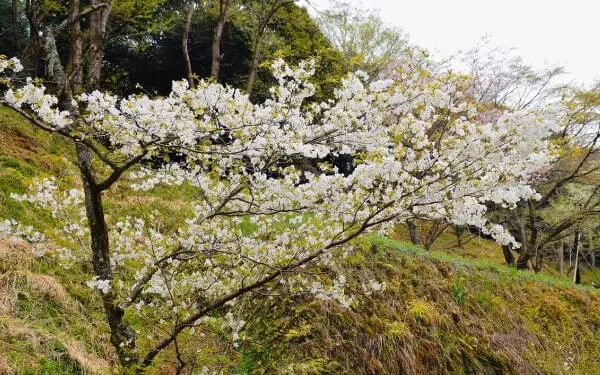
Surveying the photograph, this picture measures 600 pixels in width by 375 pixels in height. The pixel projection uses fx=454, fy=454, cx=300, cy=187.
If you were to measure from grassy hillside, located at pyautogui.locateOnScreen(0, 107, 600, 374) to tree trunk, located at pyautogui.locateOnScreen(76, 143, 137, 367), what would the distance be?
533 mm

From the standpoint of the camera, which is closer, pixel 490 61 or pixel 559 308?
pixel 559 308

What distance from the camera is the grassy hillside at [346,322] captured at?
469 cm

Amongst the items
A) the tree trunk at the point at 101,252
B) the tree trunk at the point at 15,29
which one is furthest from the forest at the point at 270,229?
the tree trunk at the point at 15,29

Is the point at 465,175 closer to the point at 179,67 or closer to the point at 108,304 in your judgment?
the point at 108,304

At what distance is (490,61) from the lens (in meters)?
16.8

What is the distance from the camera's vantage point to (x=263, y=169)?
157 inches

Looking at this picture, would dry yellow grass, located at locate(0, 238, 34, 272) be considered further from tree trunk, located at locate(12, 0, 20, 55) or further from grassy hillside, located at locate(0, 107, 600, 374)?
tree trunk, located at locate(12, 0, 20, 55)

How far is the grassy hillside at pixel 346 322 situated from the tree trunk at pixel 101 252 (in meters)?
0.53

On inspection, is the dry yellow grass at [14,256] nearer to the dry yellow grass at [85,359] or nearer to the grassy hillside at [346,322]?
the grassy hillside at [346,322]

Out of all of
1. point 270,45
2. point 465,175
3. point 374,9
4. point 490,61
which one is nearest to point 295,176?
point 465,175

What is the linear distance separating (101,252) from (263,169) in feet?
5.05

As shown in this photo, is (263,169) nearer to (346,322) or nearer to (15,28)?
(346,322)

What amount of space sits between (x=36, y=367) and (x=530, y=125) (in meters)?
4.57

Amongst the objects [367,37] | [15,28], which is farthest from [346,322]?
[367,37]
